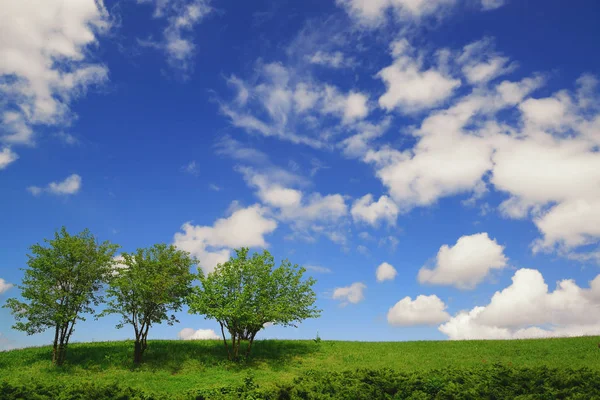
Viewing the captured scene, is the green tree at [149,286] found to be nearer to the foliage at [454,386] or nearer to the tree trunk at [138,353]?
the tree trunk at [138,353]

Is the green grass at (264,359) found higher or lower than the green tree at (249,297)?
lower

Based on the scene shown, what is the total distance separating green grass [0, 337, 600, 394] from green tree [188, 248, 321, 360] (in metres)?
3.34

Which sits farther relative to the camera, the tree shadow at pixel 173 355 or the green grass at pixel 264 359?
the tree shadow at pixel 173 355

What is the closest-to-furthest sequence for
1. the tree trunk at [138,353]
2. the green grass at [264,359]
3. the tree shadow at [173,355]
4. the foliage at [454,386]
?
the foliage at [454,386] < the green grass at [264,359] < the tree shadow at [173,355] < the tree trunk at [138,353]

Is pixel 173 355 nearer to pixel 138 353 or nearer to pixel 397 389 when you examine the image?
pixel 138 353

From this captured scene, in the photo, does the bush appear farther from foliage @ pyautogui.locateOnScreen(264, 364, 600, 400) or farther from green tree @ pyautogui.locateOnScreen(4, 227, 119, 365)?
green tree @ pyautogui.locateOnScreen(4, 227, 119, 365)

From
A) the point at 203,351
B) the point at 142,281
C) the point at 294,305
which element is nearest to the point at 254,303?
the point at 294,305

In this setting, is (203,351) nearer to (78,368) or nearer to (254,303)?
(254,303)

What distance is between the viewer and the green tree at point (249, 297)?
3866cm

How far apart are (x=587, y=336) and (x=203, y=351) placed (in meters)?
37.3

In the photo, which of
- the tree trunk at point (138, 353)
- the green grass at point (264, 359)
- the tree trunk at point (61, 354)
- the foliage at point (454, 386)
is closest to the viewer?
the foliage at point (454, 386)

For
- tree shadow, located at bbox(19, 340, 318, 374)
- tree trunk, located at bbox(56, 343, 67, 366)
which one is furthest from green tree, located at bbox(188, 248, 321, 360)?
tree trunk, located at bbox(56, 343, 67, 366)

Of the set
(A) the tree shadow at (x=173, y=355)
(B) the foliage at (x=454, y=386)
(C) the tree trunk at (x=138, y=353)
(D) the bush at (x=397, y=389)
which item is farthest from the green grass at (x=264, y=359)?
(D) the bush at (x=397, y=389)

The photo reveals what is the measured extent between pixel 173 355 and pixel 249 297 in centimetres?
928
